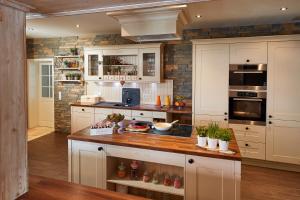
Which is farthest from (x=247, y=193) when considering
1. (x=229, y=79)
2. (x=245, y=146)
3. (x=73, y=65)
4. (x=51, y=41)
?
(x=51, y=41)

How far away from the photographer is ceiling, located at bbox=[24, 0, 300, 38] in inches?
64.3

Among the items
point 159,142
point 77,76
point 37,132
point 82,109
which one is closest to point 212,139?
point 159,142

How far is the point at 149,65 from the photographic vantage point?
509 cm

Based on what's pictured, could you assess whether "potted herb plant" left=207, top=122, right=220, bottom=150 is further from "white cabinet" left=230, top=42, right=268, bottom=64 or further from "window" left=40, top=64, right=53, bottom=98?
"window" left=40, top=64, right=53, bottom=98

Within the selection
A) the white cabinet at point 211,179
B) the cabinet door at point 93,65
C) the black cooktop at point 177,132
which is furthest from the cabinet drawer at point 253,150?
the cabinet door at point 93,65

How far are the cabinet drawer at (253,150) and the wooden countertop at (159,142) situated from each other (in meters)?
1.91

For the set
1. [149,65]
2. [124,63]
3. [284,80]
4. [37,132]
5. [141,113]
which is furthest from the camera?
[37,132]

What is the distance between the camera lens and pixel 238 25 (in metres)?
4.53

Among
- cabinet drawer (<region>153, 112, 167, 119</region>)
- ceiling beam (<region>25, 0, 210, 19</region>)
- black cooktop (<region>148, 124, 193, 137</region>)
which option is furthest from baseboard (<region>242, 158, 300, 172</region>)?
ceiling beam (<region>25, 0, 210, 19</region>)

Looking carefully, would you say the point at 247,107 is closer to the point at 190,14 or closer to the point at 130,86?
the point at 190,14

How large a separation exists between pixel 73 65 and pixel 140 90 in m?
2.02

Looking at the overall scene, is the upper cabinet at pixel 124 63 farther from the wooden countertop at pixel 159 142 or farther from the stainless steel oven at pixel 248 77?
the wooden countertop at pixel 159 142

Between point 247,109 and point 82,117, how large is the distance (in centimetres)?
362

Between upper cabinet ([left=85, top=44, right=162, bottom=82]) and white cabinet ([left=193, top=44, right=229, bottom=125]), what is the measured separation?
3.08 feet
